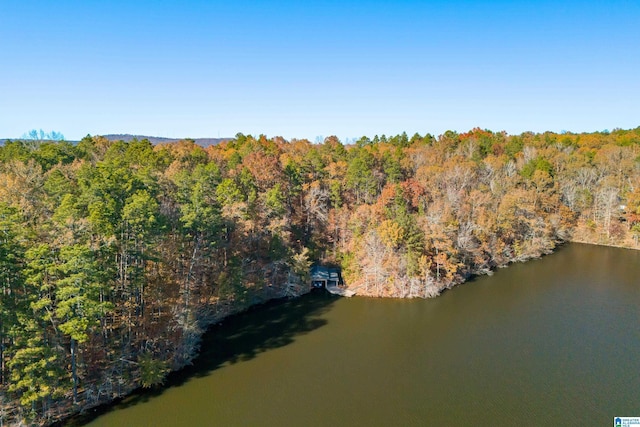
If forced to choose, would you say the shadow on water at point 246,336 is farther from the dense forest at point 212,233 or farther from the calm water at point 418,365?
the dense forest at point 212,233

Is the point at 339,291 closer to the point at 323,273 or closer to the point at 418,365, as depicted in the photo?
the point at 323,273

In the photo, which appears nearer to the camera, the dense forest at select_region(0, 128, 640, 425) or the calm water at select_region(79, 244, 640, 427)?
the dense forest at select_region(0, 128, 640, 425)

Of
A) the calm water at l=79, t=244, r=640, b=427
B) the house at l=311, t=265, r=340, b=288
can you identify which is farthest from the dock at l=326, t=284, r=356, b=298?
the calm water at l=79, t=244, r=640, b=427

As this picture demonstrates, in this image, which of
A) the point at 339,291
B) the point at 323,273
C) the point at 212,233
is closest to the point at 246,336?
the point at 212,233

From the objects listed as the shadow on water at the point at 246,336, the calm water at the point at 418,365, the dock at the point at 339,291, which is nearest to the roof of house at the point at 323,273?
the dock at the point at 339,291

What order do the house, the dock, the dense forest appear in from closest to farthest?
the dense forest
the dock
the house

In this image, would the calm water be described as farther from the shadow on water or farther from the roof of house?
the roof of house
